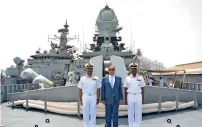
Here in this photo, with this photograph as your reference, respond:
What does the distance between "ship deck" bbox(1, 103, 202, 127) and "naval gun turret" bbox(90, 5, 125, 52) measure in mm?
23917

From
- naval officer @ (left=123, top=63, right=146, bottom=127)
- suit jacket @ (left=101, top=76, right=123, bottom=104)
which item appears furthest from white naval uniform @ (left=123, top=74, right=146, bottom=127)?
suit jacket @ (left=101, top=76, right=123, bottom=104)

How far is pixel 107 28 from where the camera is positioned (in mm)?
32688

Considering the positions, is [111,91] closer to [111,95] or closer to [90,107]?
[111,95]

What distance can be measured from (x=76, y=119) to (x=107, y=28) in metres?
26.5

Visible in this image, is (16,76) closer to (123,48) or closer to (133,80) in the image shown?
(123,48)

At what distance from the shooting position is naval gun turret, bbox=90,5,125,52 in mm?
32031

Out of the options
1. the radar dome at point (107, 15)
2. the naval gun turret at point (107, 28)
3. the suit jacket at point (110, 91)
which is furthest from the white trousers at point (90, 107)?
the radar dome at point (107, 15)

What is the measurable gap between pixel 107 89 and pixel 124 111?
217cm

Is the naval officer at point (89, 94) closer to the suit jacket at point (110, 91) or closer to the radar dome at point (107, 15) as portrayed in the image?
the suit jacket at point (110, 91)

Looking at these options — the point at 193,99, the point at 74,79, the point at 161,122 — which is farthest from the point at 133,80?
the point at 74,79

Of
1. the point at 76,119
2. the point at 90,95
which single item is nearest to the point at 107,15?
the point at 76,119

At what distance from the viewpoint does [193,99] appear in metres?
8.95

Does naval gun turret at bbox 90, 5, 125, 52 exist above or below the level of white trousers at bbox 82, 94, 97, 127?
above

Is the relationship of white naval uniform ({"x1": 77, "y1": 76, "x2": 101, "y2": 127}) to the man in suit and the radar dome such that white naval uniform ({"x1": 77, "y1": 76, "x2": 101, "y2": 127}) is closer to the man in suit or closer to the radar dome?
the man in suit
